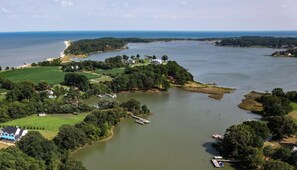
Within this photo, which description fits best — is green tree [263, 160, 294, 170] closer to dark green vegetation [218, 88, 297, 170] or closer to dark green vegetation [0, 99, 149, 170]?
dark green vegetation [218, 88, 297, 170]

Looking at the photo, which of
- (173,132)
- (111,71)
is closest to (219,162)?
(173,132)

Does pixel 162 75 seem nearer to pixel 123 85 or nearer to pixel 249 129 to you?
pixel 123 85

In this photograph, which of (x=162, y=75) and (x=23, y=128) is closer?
(x=23, y=128)

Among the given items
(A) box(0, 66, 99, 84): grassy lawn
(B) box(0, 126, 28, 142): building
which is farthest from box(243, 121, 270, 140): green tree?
(A) box(0, 66, 99, 84): grassy lawn

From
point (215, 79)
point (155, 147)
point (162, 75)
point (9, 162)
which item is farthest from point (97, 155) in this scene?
point (215, 79)

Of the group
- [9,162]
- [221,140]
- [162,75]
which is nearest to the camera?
[9,162]

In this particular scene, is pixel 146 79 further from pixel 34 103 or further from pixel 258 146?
pixel 258 146
